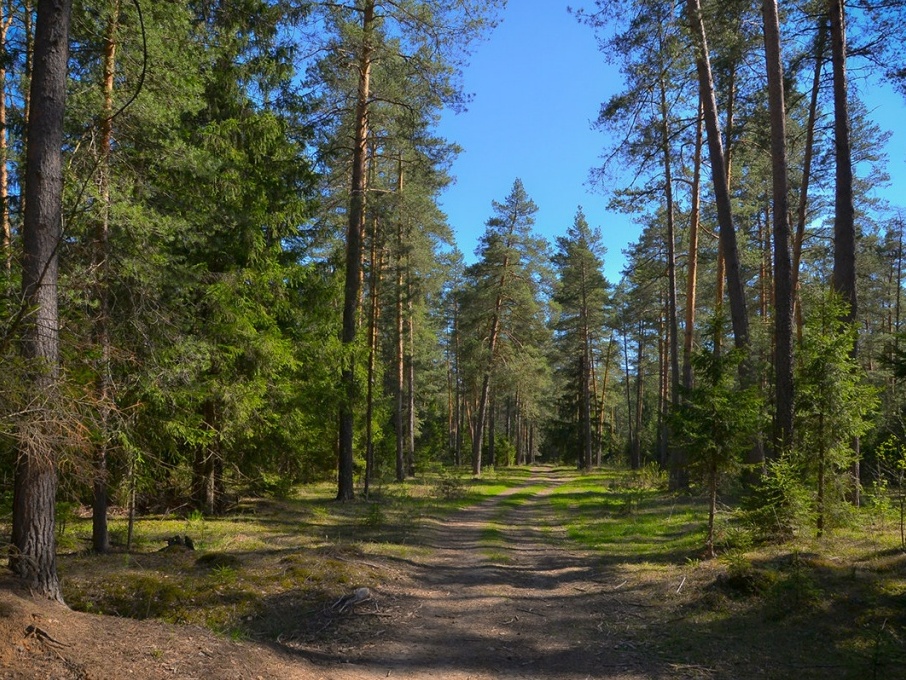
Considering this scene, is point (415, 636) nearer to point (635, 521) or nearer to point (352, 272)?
point (635, 521)

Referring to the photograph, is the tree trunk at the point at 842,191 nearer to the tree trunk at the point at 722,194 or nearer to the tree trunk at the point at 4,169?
the tree trunk at the point at 722,194

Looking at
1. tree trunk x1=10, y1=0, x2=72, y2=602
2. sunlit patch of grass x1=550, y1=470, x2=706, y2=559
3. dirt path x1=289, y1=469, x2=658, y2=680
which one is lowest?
sunlit patch of grass x1=550, y1=470, x2=706, y2=559

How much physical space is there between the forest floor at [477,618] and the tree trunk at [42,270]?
0.41 metres

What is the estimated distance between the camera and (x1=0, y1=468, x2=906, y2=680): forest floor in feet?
15.7

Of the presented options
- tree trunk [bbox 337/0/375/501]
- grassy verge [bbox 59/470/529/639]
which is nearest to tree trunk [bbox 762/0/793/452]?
grassy verge [bbox 59/470/529/639]

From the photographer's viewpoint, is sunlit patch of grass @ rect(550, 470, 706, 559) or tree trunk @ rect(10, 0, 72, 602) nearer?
tree trunk @ rect(10, 0, 72, 602)

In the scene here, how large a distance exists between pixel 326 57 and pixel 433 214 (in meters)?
7.77

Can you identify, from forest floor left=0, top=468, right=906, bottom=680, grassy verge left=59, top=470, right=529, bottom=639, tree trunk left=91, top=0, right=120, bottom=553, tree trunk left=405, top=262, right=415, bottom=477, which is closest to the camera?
forest floor left=0, top=468, right=906, bottom=680

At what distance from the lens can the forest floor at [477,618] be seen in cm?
479

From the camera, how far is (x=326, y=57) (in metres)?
15.2

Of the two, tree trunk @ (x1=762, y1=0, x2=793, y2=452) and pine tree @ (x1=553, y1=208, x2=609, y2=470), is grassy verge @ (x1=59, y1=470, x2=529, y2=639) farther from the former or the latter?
pine tree @ (x1=553, y1=208, x2=609, y2=470)

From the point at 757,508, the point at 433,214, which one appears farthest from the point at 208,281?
the point at 433,214

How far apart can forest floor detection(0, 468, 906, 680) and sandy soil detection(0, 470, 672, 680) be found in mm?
22

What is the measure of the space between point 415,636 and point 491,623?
1013 mm
